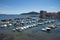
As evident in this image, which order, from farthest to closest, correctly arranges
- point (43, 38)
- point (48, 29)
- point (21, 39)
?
point (48, 29), point (43, 38), point (21, 39)

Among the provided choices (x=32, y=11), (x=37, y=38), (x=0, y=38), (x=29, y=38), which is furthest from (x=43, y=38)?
(x=0, y=38)

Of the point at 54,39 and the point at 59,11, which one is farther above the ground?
the point at 59,11

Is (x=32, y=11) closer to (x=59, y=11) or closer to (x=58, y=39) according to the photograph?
(x=59, y=11)

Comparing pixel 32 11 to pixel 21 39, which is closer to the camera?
pixel 21 39

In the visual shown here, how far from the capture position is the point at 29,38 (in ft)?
13.0

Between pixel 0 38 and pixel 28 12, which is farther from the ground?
pixel 28 12

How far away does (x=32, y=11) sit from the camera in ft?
13.5

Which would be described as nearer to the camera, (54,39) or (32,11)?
(54,39)

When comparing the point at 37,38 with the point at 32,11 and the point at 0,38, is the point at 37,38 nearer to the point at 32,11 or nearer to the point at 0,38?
the point at 32,11

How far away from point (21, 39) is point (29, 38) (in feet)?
1.06

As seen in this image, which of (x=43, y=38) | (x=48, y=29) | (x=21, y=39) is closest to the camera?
(x=21, y=39)

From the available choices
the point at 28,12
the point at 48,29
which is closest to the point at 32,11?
the point at 28,12

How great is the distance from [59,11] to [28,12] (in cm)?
118

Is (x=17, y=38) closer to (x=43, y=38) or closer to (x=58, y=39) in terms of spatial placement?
(x=43, y=38)
